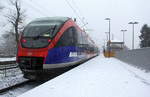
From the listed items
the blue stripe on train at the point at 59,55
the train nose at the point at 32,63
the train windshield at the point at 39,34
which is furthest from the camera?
the train windshield at the point at 39,34

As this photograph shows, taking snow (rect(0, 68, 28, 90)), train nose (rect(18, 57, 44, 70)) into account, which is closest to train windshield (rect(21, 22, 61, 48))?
train nose (rect(18, 57, 44, 70))

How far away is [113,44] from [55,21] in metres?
68.9

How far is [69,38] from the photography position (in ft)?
46.0

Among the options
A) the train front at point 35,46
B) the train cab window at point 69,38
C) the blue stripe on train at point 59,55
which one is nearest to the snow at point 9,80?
the train front at point 35,46

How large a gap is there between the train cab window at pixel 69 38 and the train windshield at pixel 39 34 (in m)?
0.59

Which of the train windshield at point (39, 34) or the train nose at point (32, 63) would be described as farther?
the train windshield at point (39, 34)

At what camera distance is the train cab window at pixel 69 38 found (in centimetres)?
1315

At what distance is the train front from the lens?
476 inches

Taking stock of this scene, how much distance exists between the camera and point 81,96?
6.66 meters

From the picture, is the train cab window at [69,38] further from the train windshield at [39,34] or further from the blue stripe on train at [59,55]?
the train windshield at [39,34]

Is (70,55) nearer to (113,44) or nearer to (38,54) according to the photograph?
(38,54)

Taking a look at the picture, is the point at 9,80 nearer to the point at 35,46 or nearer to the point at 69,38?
the point at 35,46

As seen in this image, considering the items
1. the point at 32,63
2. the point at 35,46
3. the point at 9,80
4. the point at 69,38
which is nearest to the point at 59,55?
the point at 35,46

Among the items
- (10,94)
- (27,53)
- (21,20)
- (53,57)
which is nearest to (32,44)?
(27,53)
